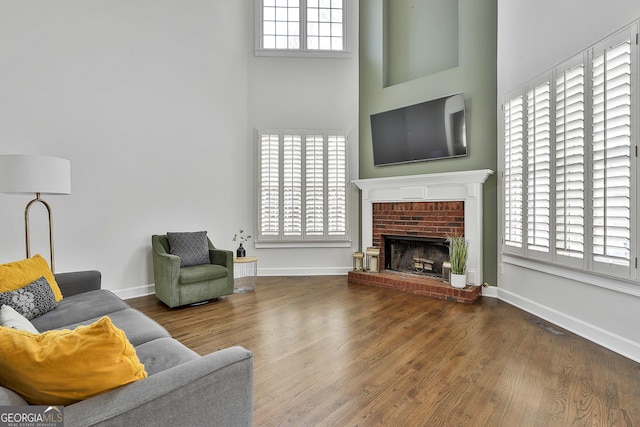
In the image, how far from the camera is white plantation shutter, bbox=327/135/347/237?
5281 millimetres

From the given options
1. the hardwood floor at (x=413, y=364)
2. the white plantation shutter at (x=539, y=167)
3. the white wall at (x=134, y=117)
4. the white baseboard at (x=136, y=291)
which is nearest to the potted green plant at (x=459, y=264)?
the hardwood floor at (x=413, y=364)

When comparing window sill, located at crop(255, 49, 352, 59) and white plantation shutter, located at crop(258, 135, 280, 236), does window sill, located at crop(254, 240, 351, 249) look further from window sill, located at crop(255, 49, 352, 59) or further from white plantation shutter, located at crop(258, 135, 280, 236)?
window sill, located at crop(255, 49, 352, 59)

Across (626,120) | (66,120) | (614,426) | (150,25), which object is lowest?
(614,426)

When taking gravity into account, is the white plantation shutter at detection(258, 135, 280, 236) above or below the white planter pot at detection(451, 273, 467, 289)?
above

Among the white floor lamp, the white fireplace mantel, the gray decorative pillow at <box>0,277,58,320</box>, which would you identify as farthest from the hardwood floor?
the white floor lamp

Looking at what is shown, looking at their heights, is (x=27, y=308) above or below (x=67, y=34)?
below

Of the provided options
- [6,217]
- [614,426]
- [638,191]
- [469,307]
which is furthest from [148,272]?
[638,191]

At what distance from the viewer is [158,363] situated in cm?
146

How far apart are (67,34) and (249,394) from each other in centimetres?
446

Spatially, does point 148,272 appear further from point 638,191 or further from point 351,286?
point 638,191

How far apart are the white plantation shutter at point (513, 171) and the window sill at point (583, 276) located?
21cm

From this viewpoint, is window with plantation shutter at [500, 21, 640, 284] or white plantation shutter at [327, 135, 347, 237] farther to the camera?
white plantation shutter at [327, 135, 347, 237]

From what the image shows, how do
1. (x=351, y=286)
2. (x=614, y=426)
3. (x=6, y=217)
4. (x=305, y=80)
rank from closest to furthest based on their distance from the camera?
(x=614, y=426)
(x=6, y=217)
(x=351, y=286)
(x=305, y=80)

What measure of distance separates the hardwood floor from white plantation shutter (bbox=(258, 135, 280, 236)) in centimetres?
168
